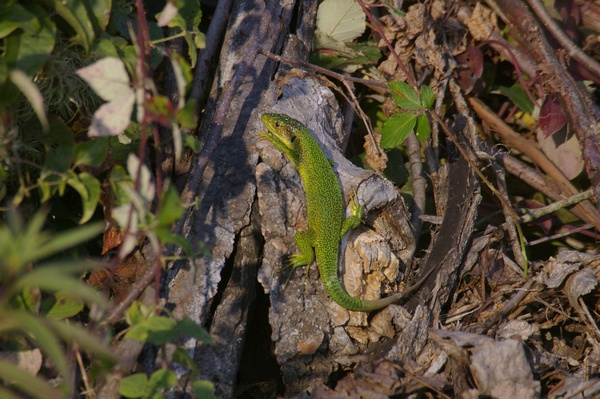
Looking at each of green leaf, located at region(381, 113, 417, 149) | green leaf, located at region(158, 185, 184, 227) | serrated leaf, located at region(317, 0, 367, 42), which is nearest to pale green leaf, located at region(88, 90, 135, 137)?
green leaf, located at region(158, 185, 184, 227)

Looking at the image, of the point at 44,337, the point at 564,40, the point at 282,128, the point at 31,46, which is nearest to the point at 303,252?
the point at 282,128

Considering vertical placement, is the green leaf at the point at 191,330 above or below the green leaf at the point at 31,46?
below

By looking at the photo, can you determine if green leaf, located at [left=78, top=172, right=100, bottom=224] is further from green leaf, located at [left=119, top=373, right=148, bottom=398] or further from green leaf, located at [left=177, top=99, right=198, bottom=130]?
green leaf, located at [left=119, top=373, right=148, bottom=398]

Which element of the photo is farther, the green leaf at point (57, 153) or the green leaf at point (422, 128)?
the green leaf at point (422, 128)

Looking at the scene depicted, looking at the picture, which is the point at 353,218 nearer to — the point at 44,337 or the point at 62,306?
the point at 62,306

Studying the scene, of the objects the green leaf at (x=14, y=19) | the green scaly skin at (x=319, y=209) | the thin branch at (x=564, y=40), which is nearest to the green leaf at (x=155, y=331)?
the green leaf at (x=14, y=19)

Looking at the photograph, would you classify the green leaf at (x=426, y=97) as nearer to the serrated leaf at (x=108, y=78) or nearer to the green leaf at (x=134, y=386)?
the serrated leaf at (x=108, y=78)
